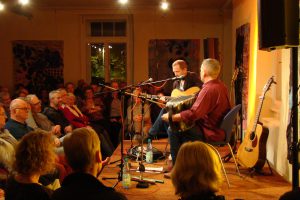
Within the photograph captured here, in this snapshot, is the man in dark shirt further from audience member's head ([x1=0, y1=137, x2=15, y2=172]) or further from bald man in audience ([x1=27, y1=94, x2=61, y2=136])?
audience member's head ([x1=0, y1=137, x2=15, y2=172])

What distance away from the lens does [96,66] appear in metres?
9.80

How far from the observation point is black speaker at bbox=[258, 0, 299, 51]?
309 centimetres

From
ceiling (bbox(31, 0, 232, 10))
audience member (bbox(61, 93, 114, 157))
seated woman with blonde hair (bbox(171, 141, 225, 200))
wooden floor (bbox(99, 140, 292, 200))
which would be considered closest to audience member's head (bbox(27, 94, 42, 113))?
audience member (bbox(61, 93, 114, 157))

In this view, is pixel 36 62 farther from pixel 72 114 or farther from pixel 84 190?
pixel 84 190

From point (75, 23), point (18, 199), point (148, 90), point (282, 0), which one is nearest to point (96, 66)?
point (75, 23)

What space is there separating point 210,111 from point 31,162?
2191 mm

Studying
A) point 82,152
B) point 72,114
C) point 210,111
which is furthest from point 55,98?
point 82,152

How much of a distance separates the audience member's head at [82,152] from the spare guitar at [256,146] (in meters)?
2.84

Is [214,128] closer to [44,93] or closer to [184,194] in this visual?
[184,194]

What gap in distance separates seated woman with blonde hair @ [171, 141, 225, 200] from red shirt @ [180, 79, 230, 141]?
6.94 feet

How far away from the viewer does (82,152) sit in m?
2.07

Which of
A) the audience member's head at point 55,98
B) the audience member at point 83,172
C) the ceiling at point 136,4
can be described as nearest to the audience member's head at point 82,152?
the audience member at point 83,172

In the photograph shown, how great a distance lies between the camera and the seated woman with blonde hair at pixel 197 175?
1804 millimetres

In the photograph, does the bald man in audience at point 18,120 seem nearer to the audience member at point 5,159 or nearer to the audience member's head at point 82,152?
the audience member at point 5,159
